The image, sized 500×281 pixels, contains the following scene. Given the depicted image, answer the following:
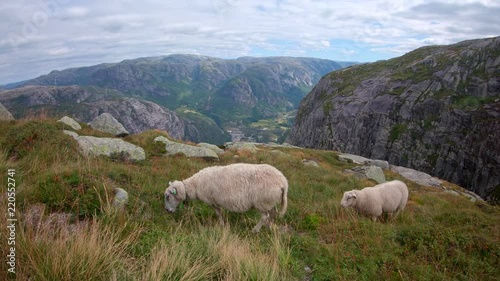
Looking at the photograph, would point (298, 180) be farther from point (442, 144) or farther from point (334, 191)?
point (442, 144)

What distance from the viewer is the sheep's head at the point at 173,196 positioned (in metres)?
9.74

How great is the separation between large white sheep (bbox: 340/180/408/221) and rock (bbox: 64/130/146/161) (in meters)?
11.2

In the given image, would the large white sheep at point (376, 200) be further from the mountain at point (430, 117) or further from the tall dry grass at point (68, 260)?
the mountain at point (430, 117)

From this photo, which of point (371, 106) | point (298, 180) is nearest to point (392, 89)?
point (371, 106)

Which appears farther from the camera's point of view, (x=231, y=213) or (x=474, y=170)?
(x=474, y=170)

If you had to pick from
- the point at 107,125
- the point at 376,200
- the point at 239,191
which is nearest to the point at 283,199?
the point at 239,191

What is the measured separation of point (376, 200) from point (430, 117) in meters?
106

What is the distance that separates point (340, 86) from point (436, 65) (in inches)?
1875

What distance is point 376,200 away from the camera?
12.9 meters

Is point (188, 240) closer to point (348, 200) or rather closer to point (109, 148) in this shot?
point (348, 200)

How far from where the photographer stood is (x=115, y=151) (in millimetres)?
15977

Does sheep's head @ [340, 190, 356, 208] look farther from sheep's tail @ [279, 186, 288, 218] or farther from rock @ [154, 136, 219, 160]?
rock @ [154, 136, 219, 160]

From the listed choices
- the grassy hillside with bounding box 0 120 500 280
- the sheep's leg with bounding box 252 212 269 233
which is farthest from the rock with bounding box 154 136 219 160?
the sheep's leg with bounding box 252 212 269 233

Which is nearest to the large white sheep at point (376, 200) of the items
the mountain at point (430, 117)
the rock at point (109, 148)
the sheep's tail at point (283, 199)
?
the sheep's tail at point (283, 199)
